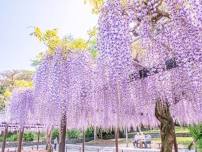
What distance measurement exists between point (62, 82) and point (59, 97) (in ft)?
1.15

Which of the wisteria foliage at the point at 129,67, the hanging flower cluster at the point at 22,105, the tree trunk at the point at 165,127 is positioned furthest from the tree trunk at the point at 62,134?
the tree trunk at the point at 165,127

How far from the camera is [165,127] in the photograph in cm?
548

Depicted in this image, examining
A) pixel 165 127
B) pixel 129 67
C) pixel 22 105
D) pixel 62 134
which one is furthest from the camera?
pixel 22 105

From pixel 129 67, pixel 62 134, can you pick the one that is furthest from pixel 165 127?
pixel 62 134

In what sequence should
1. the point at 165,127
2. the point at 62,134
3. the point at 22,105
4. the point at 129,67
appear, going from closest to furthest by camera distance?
the point at 129,67 → the point at 165,127 → the point at 62,134 → the point at 22,105

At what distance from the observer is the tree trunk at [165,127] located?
5369 millimetres

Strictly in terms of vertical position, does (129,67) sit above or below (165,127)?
above

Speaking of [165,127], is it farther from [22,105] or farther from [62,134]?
[22,105]

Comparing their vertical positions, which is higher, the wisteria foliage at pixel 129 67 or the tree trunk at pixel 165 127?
the wisteria foliage at pixel 129 67

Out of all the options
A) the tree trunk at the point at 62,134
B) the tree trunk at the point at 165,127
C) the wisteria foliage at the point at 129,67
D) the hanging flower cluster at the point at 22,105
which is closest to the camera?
the wisteria foliage at the point at 129,67

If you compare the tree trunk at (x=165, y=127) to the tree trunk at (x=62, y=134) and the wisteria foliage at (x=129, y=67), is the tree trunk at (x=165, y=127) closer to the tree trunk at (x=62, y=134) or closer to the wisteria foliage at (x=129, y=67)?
the wisteria foliage at (x=129, y=67)

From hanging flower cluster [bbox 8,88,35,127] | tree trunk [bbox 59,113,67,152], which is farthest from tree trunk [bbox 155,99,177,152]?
hanging flower cluster [bbox 8,88,35,127]

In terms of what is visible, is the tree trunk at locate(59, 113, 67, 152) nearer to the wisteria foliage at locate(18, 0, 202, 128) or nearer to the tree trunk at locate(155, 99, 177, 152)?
the wisteria foliage at locate(18, 0, 202, 128)

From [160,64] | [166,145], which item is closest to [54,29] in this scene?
[160,64]
